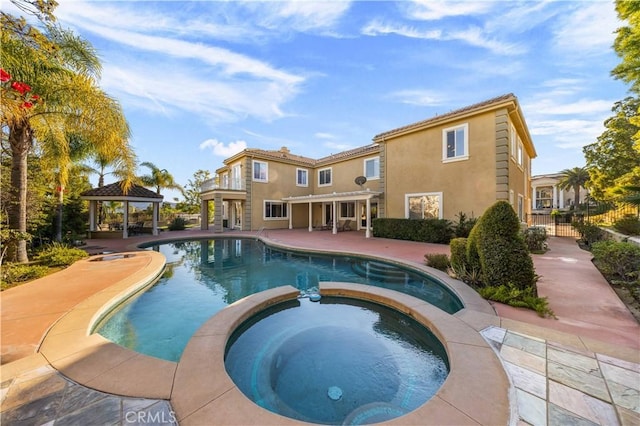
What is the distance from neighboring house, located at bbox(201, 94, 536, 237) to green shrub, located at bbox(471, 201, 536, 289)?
23.5 ft

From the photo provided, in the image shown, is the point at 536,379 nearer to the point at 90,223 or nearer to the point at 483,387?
the point at 483,387

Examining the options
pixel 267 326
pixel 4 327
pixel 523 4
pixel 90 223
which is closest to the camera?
pixel 4 327

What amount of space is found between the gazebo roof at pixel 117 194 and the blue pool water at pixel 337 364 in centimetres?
1478

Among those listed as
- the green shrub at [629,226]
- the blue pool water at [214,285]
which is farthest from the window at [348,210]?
the green shrub at [629,226]

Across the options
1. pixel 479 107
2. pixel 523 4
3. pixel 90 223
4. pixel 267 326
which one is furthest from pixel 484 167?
pixel 90 223

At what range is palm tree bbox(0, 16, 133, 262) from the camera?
555 cm

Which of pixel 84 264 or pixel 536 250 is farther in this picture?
pixel 536 250

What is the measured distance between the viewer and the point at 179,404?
2291 mm

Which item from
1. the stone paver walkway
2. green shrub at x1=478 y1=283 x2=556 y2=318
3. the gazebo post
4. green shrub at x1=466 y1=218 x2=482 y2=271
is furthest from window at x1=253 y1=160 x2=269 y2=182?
the stone paver walkway

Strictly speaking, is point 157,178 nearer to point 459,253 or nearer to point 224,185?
point 224,185

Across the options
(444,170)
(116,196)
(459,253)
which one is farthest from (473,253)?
(116,196)

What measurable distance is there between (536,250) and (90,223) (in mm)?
24391

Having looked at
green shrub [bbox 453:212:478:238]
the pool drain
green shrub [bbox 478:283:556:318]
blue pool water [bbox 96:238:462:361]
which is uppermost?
green shrub [bbox 453:212:478:238]

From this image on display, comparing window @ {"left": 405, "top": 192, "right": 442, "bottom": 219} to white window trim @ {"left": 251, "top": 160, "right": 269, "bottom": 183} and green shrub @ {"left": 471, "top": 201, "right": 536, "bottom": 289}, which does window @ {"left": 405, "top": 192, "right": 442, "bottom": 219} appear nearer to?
green shrub @ {"left": 471, "top": 201, "right": 536, "bottom": 289}
